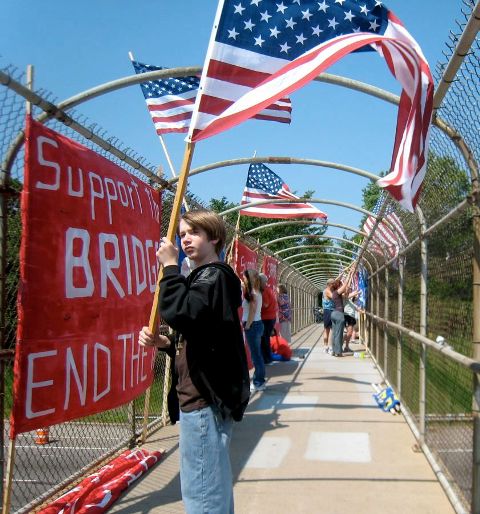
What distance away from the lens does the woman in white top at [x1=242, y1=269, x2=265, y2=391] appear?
→ 8.45 m

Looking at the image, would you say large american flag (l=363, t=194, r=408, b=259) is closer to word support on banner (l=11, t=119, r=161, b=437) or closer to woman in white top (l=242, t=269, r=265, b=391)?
woman in white top (l=242, t=269, r=265, b=391)

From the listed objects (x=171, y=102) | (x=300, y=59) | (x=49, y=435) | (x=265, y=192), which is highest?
(x=171, y=102)

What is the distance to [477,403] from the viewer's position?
3410 millimetres

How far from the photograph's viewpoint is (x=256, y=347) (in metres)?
8.86

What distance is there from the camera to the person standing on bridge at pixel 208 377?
98.6 inches

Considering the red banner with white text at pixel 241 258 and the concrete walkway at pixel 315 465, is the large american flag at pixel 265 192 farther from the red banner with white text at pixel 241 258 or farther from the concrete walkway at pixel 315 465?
the concrete walkway at pixel 315 465

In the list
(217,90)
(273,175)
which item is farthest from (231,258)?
(217,90)

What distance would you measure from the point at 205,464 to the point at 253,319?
609 cm

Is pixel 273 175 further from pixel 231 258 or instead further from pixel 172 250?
pixel 172 250

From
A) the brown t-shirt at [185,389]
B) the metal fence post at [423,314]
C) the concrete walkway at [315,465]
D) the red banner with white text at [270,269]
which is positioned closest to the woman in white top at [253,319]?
the concrete walkway at [315,465]

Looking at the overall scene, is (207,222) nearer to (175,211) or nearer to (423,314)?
(175,211)

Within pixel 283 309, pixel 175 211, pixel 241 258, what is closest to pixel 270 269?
pixel 283 309

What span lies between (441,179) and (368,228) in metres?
6.60

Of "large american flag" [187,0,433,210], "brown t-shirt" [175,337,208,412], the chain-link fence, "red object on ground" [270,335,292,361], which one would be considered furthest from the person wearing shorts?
"brown t-shirt" [175,337,208,412]
